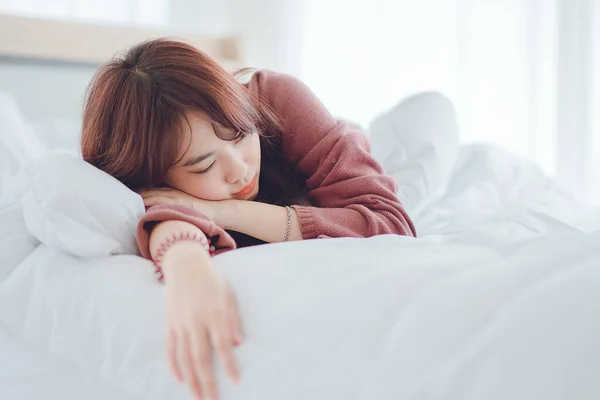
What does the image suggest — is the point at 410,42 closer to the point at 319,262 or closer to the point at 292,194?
the point at 292,194

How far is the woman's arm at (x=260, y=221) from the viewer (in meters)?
1.04

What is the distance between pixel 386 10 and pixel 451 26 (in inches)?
11.6

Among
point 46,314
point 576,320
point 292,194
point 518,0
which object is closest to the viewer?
point 576,320

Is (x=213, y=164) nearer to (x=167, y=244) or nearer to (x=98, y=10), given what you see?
(x=167, y=244)

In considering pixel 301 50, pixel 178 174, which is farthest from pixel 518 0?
pixel 178 174

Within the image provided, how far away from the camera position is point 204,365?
628 mm

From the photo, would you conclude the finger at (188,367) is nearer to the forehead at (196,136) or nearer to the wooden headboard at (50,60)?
the forehead at (196,136)

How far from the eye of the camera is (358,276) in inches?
25.8

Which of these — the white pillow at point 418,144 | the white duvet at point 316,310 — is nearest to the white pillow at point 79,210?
the white duvet at point 316,310

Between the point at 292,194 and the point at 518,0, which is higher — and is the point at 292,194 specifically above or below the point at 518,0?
below

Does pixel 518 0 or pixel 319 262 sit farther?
pixel 518 0

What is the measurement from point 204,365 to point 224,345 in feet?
0.08

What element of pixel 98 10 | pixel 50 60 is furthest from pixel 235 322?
pixel 98 10

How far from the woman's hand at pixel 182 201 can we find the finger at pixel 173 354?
1.27 feet
